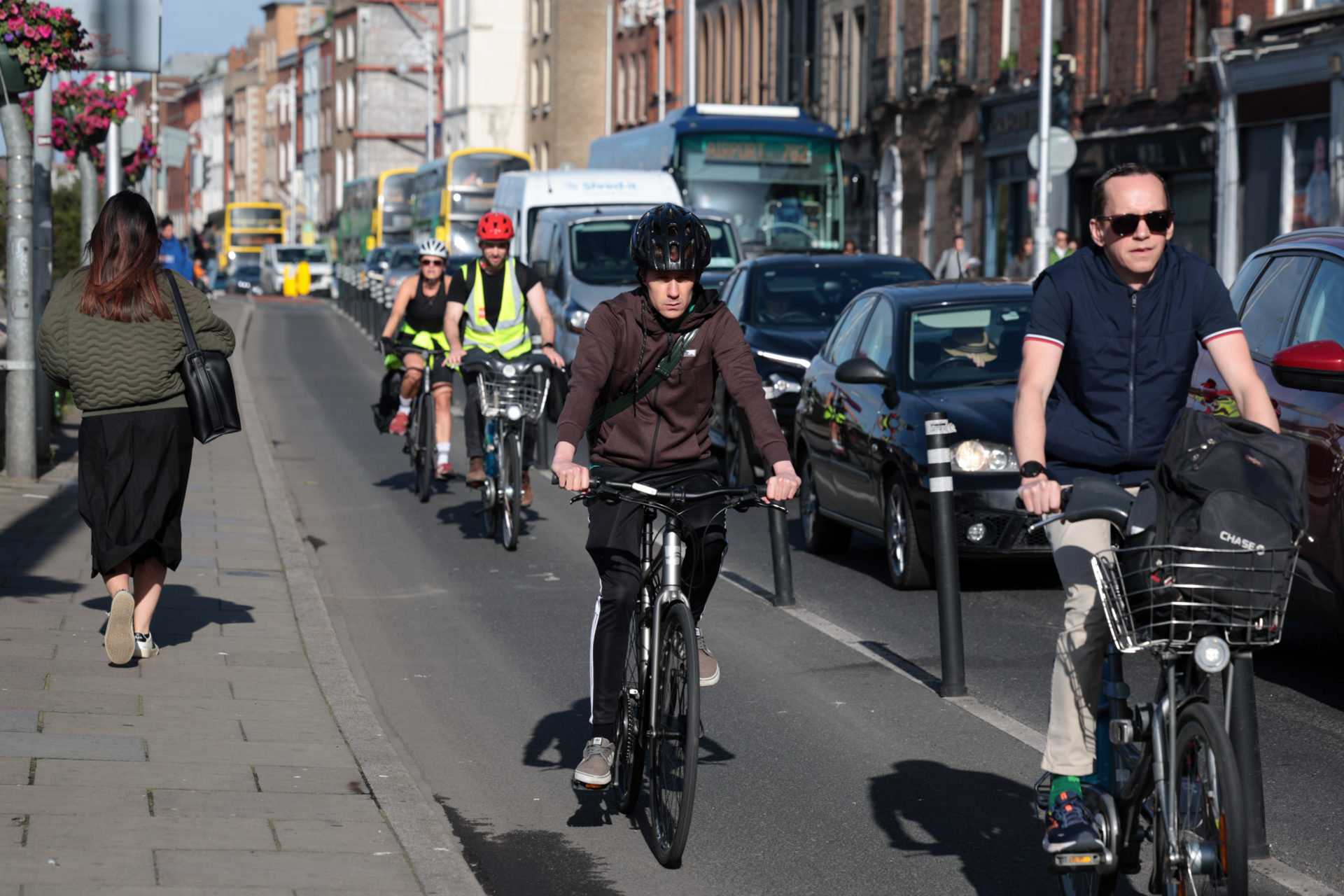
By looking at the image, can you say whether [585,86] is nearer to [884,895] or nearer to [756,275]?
[756,275]

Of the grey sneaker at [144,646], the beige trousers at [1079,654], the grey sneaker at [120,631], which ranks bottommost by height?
the grey sneaker at [144,646]

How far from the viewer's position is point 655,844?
5.69 m

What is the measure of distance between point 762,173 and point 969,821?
23776 millimetres

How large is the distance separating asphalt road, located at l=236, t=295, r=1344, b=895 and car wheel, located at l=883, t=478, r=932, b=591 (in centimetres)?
13

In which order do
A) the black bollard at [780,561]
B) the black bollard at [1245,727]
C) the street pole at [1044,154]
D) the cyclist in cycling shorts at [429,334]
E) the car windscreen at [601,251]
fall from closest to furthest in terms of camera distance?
the black bollard at [1245,727] < the black bollard at [780,561] < the cyclist in cycling shorts at [429,334] < the car windscreen at [601,251] < the street pole at [1044,154]

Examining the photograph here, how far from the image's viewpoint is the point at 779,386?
51.6 ft

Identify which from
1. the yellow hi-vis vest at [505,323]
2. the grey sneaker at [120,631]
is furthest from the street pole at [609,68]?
the grey sneaker at [120,631]

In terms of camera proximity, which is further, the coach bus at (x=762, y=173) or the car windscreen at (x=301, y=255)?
the car windscreen at (x=301, y=255)

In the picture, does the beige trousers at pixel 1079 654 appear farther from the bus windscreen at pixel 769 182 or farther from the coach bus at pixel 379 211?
the coach bus at pixel 379 211

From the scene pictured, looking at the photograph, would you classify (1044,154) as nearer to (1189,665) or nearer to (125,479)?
(125,479)

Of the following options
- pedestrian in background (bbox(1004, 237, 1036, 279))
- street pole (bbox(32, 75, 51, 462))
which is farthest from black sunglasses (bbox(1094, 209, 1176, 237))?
pedestrian in background (bbox(1004, 237, 1036, 279))

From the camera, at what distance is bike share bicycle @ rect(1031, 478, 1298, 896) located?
402 cm

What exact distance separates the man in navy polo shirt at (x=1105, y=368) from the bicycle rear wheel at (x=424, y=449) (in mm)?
9791

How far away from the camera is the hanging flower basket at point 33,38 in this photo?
12453 mm
